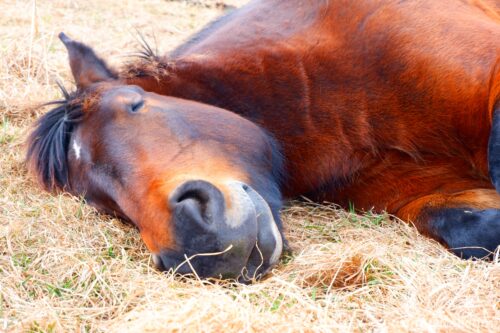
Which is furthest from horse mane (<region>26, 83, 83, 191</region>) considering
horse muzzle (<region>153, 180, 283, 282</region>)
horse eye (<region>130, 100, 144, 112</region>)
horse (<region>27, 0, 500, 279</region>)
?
horse muzzle (<region>153, 180, 283, 282</region>)

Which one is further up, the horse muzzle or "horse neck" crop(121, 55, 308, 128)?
"horse neck" crop(121, 55, 308, 128)

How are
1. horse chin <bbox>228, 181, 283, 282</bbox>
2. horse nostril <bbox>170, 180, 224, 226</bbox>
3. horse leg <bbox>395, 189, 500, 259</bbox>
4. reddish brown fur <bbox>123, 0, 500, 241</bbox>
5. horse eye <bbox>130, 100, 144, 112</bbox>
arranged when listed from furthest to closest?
reddish brown fur <bbox>123, 0, 500, 241</bbox>, horse leg <bbox>395, 189, 500, 259</bbox>, horse eye <bbox>130, 100, 144, 112</bbox>, horse chin <bbox>228, 181, 283, 282</bbox>, horse nostril <bbox>170, 180, 224, 226</bbox>

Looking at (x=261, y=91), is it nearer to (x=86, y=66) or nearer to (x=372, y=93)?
(x=372, y=93)

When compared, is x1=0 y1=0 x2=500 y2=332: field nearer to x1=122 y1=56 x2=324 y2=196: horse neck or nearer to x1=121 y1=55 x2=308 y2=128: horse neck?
x1=122 y1=56 x2=324 y2=196: horse neck

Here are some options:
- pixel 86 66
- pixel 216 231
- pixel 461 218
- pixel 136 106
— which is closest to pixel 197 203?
pixel 216 231

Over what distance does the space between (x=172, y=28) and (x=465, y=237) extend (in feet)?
20.0

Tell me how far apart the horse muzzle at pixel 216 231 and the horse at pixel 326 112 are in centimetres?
31

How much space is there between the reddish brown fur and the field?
0.98 ft

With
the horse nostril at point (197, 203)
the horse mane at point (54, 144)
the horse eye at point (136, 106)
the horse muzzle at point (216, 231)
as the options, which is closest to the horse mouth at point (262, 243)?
the horse muzzle at point (216, 231)

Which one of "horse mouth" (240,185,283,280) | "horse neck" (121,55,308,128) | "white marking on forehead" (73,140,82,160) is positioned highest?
"horse neck" (121,55,308,128)

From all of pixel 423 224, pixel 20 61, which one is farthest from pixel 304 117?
pixel 20 61

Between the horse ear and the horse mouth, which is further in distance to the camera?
the horse ear

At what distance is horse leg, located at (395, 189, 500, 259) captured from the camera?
3153mm

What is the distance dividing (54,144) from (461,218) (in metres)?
2.07
